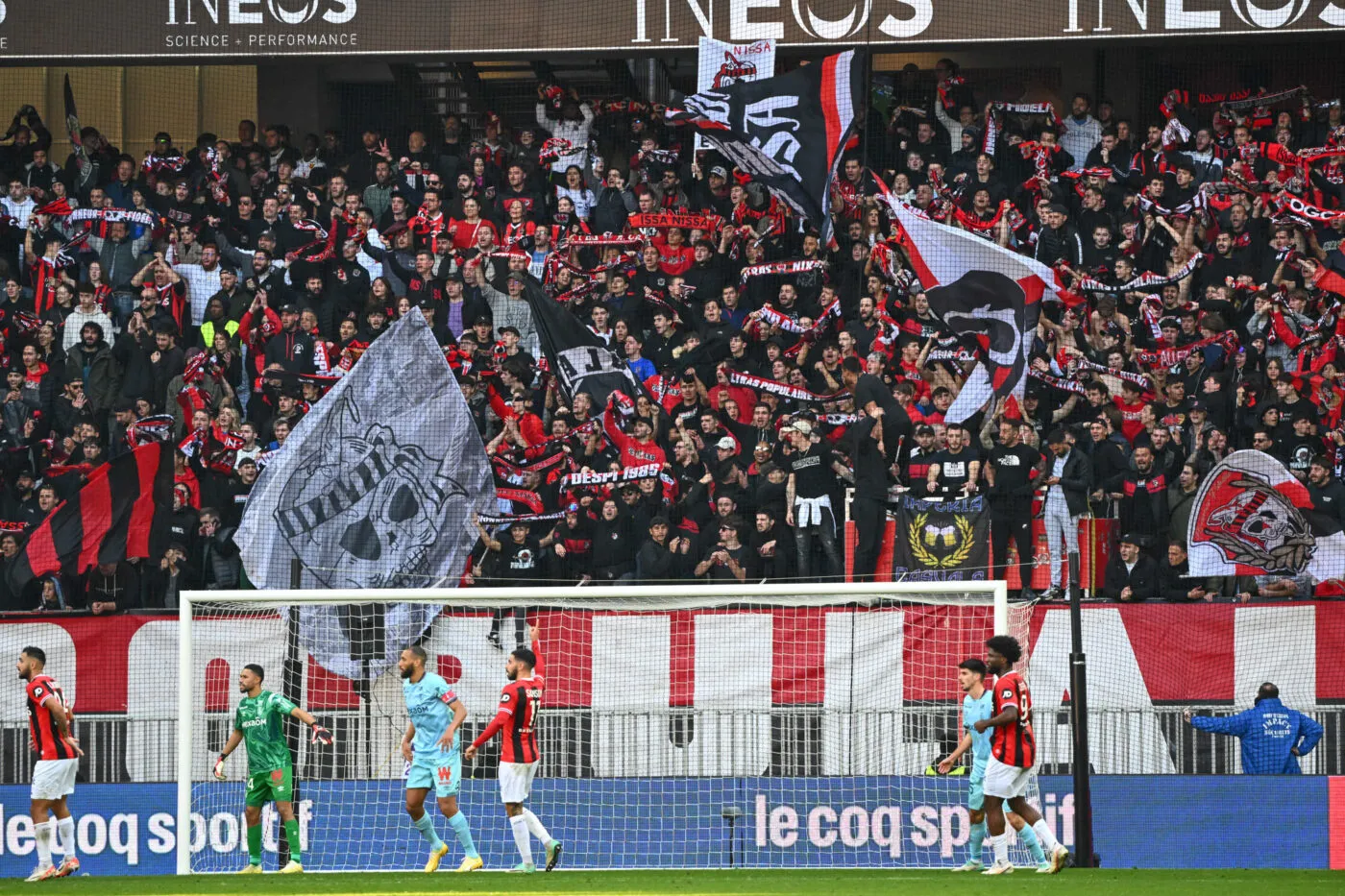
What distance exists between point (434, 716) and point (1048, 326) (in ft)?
24.4

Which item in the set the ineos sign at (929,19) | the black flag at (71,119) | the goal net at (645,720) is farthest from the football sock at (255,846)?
the black flag at (71,119)

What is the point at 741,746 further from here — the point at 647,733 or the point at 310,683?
the point at 310,683

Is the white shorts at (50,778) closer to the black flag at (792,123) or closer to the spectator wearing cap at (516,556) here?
the spectator wearing cap at (516,556)

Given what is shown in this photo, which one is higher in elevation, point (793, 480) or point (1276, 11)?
point (1276, 11)

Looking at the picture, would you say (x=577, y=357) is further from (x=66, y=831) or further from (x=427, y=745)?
(x=66, y=831)

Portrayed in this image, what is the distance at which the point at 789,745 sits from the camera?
1388 cm

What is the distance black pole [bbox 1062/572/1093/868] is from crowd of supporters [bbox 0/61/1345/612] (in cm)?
273

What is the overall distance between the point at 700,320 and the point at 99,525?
218 inches

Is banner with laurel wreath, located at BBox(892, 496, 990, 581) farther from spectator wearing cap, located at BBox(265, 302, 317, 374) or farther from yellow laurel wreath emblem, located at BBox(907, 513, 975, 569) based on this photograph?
spectator wearing cap, located at BBox(265, 302, 317, 374)

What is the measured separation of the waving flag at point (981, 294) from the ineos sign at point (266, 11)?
20.2 feet

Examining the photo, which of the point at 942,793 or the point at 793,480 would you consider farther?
the point at 793,480

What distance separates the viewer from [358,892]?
984 cm

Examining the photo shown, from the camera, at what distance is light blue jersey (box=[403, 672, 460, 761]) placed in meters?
12.0

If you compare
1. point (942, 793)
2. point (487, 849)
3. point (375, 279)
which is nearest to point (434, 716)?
point (487, 849)
